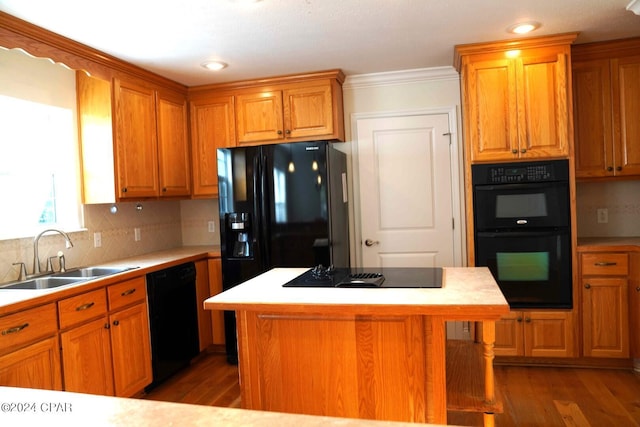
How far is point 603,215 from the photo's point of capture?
12.0ft

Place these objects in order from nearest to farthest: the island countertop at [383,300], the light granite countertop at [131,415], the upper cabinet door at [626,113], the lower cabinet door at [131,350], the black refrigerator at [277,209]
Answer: the light granite countertop at [131,415] < the island countertop at [383,300] < the lower cabinet door at [131,350] < the upper cabinet door at [626,113] < the black refrigerator at [277,209]

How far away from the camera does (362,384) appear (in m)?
1.95

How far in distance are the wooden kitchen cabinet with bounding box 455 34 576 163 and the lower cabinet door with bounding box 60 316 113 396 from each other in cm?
262

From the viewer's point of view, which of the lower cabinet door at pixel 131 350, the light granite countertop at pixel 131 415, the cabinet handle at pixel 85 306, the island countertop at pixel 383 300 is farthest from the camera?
the lower cabinet door at pixel 131 350

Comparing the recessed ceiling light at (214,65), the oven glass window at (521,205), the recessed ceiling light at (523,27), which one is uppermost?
the recessed ceiling light at (523,27)

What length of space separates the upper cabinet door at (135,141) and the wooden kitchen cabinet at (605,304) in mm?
Answer: 3135

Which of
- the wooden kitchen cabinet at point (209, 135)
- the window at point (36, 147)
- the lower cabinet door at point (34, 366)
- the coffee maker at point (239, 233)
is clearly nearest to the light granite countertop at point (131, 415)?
the lower cabinet door at point (34, 366)

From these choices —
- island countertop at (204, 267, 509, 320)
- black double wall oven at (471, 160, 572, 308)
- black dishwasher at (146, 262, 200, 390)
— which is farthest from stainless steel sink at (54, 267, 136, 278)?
black double wall oven at (471, 160, 572, 308)

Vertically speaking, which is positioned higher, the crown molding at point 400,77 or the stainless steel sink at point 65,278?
the crown molding at point 400,77

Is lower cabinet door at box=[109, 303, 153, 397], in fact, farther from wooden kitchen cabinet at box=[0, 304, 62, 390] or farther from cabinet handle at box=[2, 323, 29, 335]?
cabinet handle at box=[2, 323, 29, 335]

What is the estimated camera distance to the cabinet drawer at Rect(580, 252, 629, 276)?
3172 millimetres

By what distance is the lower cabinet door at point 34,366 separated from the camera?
2109mm

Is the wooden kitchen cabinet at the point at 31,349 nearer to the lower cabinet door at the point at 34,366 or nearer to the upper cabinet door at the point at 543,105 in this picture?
the lower cabinet door at the point at 34,366

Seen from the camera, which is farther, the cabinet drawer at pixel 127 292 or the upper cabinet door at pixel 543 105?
the upper cabinet door at pixel 543 105
